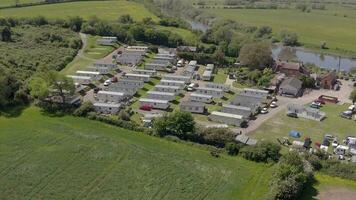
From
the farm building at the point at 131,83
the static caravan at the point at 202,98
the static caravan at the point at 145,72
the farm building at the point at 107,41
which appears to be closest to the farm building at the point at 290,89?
the static caravan at the point at 202,98

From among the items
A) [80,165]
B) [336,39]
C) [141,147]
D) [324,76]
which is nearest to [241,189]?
[141,147]

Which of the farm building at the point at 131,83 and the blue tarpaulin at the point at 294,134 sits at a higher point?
the farm building at the point at 131,83

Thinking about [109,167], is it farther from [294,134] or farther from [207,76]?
[207,76]

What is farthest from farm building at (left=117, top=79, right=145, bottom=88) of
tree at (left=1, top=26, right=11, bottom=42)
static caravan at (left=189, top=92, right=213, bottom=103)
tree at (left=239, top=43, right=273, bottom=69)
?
tree at (left=1, top=26, right=11, bottom=42)

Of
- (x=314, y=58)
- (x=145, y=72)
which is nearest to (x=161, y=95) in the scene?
(x=145, y=72)

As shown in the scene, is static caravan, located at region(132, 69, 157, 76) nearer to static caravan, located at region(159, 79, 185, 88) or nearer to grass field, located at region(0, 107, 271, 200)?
static caravan, located at region(159, 79, 185, 88)

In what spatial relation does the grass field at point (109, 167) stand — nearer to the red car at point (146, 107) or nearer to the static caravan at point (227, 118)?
the red car at point (146, 107)

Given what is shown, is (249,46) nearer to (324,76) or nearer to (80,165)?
(324,76)
